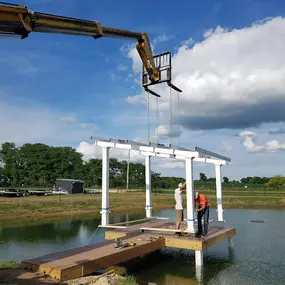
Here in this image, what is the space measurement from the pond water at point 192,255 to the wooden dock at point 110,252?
81 centimetres

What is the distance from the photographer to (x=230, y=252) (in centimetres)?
1412

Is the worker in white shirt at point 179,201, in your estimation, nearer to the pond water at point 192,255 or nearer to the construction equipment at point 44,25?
the pond water at point 192,255

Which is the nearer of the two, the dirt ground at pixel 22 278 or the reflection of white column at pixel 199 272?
the dirt ground at pixel 22 278

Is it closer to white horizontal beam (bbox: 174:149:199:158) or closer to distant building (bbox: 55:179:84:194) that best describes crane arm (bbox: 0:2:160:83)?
white horizontal beam (bbox: 174:149:199:158)

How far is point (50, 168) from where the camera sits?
75250mm

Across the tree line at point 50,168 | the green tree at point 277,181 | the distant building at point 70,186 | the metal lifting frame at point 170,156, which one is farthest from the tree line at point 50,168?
the metal lifting frame at point 170,156

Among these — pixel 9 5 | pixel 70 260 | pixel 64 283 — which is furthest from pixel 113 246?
pixel 9 5

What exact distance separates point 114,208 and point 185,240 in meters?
23.2

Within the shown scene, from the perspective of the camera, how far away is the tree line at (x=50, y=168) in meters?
71.7

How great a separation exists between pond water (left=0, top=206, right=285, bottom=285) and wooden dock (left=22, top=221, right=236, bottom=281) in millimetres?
813

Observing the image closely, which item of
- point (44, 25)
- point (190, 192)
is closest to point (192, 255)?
point (190, 192)

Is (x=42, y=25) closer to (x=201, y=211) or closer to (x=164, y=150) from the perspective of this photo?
(x=164, y=150)

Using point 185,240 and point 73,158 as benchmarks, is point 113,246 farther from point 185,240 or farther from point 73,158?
point 73,158

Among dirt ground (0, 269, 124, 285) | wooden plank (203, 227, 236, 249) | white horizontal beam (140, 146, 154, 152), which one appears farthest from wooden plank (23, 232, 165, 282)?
white horizontal beam (140, 146, 154, 152)
